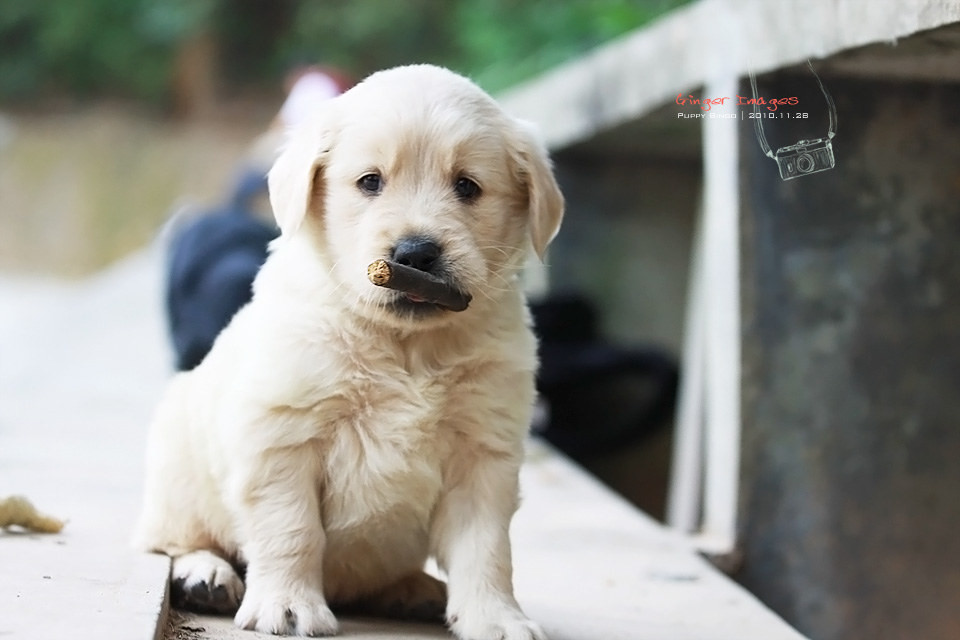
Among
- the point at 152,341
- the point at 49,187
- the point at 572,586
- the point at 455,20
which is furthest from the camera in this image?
the point at 49,187

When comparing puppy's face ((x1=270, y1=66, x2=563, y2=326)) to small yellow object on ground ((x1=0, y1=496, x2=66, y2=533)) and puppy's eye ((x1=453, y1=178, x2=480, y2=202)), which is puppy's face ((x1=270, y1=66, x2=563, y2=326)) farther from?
small yellow object on ground ((x1=0, y1=496, x2=66, y2=533))

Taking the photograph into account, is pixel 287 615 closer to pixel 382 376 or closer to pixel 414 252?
pixel 382 376

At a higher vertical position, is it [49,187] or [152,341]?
[49,187]

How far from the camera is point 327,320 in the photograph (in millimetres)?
2896

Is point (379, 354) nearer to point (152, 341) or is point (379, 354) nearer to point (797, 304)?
point (797, 304)

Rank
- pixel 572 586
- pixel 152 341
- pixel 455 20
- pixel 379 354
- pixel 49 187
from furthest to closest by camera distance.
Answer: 1. pixel 49 187
2. pixel 455 20
3. pixel 152 341
4. pixel 572 586
5. pixel 379 354

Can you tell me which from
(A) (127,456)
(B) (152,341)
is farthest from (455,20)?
(A) (127,456)

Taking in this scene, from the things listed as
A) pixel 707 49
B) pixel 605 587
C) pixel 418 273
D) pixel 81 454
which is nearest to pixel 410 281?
pixel 418 273

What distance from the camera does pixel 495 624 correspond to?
2.75m

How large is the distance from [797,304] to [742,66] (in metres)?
0.93

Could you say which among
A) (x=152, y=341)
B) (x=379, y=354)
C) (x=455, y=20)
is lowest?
(x=152, y=341)

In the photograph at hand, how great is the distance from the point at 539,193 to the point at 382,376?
0.60m

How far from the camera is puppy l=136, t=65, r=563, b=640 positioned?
110 inches

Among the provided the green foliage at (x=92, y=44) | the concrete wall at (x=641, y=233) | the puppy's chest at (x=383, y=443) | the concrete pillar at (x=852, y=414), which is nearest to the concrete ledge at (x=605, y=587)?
the puppy's chest at (x=383, y=443)
